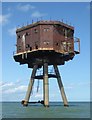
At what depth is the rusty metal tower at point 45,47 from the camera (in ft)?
174

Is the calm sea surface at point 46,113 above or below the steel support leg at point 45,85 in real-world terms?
below

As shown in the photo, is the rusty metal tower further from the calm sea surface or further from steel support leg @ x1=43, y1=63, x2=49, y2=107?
the calm sea surface

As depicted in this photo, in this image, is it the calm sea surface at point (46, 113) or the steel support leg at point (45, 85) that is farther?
the steel support leg at point (45, 85)

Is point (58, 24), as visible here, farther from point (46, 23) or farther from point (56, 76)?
point (56, 76)

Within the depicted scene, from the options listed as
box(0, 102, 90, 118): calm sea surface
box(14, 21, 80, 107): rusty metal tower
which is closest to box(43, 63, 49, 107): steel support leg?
box(14, 21, 80, 107): rusty metal tower

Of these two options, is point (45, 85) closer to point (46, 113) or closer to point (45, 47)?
point (45, 47)

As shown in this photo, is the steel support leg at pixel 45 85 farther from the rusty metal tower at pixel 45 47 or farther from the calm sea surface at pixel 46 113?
the calm sea surface at pixel 46 113

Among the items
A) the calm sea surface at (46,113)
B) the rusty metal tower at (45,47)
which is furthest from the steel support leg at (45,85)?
the calm sea surface at (46,113)

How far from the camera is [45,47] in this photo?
52.5 metres

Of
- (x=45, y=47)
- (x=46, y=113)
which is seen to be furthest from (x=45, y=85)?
(x=46, y=113)

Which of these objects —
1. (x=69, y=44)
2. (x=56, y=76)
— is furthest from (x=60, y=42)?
(x=56, y=76)

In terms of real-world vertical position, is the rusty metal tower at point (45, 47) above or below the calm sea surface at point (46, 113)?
above

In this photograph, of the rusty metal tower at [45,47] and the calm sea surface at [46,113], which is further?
the rusty metal tower at [45,47]

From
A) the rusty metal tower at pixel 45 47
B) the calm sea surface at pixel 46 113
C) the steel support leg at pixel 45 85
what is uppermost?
the rusty metal tower at pixel 45 47
